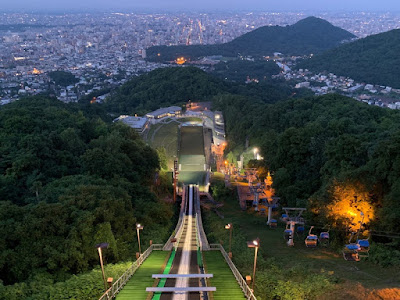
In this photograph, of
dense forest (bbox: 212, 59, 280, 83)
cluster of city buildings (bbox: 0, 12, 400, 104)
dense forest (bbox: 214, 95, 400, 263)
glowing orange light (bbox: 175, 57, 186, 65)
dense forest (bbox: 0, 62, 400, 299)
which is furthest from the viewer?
glowing orange light (bbox: 175, 57, 186, 65)

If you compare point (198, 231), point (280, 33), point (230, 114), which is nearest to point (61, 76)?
point (230, 114)

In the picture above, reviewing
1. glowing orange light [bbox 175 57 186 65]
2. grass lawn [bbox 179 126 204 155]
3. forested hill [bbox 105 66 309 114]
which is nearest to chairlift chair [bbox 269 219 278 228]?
grass lawn [bbox 179 126 204 155]

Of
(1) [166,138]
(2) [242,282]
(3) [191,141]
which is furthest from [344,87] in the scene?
(2) [242,282]

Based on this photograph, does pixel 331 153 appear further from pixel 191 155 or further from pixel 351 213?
pixel 191 155

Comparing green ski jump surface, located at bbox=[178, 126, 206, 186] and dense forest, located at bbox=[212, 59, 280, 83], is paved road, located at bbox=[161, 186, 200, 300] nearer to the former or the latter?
green ski jump surface, located at bbox=[178, 126, 206, 186]

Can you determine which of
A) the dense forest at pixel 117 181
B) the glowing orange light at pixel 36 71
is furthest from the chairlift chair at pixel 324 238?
the glowing orange light at pixel 36 71

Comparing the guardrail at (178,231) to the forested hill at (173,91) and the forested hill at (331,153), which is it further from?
the forested hill at (173,91)
